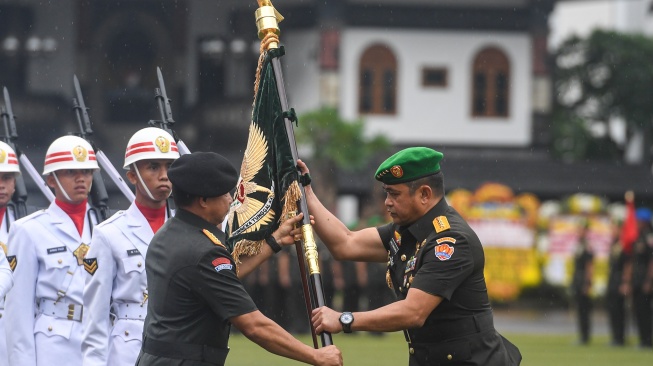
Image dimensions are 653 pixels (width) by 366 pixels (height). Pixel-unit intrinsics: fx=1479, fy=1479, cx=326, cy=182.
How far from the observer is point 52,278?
8750 mm

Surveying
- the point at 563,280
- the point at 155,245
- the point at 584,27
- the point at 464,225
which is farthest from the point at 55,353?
the point at 584,27

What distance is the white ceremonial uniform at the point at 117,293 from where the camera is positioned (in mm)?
7879

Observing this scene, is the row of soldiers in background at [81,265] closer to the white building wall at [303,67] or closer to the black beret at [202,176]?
the black beret at [202,176]

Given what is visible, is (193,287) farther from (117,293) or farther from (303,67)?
(303,67)

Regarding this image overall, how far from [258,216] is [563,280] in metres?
25.4

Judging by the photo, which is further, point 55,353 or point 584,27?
point 584,27

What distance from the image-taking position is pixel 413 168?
6938 mm

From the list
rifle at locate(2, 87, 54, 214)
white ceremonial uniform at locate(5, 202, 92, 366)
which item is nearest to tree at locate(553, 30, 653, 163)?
rifle at locate(2, 87, 54, 214)

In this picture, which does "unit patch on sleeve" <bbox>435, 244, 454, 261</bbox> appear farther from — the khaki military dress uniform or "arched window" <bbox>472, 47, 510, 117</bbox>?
"arched window" <bbox>472, 47, 510, 117</bbox>

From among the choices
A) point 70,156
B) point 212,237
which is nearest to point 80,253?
point 70,156

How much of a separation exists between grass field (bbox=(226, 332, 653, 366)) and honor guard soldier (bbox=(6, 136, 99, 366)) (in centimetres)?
758

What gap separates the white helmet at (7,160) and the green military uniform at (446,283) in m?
3.66

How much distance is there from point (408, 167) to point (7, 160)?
12.5 ft

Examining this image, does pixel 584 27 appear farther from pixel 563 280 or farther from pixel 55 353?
pixel 55 353
